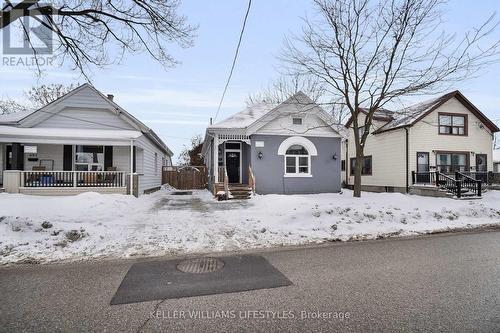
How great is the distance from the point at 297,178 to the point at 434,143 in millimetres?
10563

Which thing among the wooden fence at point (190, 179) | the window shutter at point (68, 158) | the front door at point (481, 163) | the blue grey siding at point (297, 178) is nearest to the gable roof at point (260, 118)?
the blue grey siding at point (297, 178)

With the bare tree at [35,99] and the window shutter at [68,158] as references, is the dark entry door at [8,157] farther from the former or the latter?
the bare tree at [35,99]

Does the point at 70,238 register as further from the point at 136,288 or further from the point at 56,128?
the point at 56,128

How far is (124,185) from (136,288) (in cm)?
1137

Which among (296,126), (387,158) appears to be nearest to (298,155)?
(296,126)

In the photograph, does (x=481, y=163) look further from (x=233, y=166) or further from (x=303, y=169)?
(x=233, y=166)

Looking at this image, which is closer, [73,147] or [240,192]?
[240,192]

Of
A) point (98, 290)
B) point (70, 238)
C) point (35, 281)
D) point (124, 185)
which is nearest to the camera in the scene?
point (98, 290)

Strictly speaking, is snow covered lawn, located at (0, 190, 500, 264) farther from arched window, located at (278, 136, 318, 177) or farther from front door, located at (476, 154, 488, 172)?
front door, located at (476, 154, 488, 172)

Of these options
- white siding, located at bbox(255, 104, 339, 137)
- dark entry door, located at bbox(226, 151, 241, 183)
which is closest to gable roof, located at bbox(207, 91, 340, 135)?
white siding, located at bbox(255, 104, 339, 137)

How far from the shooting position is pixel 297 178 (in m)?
16.4

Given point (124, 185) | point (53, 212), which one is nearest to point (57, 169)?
point (124, 185)

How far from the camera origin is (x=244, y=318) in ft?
10.00

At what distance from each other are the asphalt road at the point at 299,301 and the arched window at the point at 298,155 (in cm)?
1127
